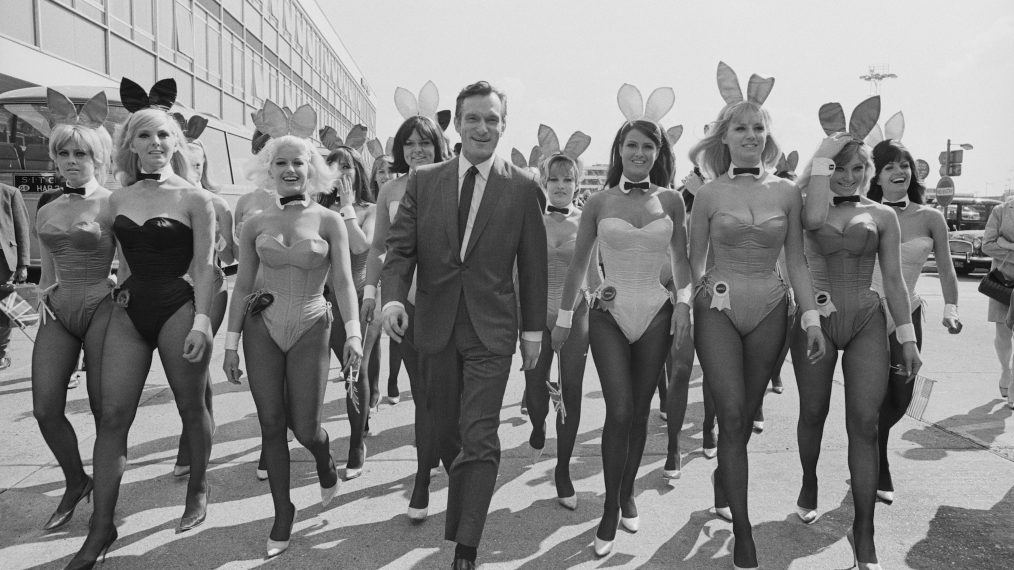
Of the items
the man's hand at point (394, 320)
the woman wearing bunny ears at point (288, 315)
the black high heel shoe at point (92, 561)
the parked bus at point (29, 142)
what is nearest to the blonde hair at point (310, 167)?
the woman wearing bunny ears at point (288, 315)

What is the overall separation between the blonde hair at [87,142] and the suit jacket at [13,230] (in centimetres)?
343

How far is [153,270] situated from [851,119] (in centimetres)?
363

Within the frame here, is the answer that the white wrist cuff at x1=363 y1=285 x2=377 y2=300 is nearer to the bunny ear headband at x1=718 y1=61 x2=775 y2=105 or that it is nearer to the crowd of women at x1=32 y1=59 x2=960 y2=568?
the crowd of women at x1=32 y1=59 x2=960 y2=568

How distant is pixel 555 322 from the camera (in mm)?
4699

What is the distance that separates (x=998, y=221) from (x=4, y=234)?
898 cm

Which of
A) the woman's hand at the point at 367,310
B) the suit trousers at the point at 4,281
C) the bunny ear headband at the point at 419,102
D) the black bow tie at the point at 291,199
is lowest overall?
the suit trousers at the point at 4,281

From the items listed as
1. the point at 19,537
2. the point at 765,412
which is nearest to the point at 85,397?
the point at 19,537

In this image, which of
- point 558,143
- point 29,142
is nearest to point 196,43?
point 29,142

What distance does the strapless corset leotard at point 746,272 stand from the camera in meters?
3.61

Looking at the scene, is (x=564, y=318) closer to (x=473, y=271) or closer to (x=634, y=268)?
(x=634, y=268)

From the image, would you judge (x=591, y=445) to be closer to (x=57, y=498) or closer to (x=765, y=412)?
(x=765, y=412)

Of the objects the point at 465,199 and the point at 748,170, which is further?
the point at 748,170

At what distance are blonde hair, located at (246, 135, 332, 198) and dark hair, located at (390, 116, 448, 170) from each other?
1.09 metres

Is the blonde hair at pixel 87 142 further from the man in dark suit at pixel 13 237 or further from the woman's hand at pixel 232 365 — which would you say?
the man in dark suit at pixel 13 237
